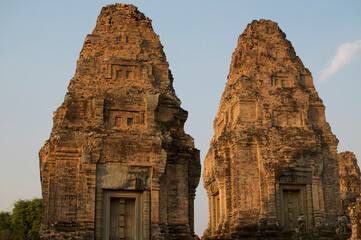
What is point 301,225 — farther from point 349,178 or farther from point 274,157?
point 349,178

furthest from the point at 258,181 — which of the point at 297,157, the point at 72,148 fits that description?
the point at 72,148

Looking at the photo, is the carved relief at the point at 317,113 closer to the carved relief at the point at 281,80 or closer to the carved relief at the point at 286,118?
the carved relief at the point at 286,118

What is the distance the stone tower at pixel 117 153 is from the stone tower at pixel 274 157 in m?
6.52

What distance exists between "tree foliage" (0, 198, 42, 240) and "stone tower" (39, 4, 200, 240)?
17.9 meters

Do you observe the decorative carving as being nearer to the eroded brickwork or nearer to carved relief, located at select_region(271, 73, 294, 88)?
carved relief, located at select_region(271, 73, 294, 88)

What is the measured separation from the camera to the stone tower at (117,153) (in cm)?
1784

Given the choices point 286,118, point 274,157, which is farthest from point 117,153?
point 286,118

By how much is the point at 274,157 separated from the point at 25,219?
19.9 metres

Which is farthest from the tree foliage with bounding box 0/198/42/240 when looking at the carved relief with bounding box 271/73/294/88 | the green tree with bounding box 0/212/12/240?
the carved relief with bounding box 271/73/294/88

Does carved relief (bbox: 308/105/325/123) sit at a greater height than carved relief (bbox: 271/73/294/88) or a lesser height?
lesser

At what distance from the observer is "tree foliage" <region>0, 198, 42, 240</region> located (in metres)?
35.9

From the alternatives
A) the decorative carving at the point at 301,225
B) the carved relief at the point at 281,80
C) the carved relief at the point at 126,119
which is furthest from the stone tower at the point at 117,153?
the carved relief at the point at 281,80

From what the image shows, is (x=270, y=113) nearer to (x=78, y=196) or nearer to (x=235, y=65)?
(x=235, y=65)

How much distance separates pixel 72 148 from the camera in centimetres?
1833
